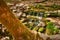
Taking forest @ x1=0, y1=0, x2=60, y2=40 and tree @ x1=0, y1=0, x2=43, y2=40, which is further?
forest @ x1=0, y1=0, x2=60, y2=40

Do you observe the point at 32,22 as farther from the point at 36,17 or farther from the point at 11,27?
the point at 11,27

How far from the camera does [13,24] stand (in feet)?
Result: 15.2

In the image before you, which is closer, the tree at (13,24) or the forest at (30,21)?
the tree at (13,24)

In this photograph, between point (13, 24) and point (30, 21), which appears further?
point (30, 21)

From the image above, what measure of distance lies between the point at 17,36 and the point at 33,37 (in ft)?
1.76

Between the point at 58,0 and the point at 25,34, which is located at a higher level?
the point at 25,34

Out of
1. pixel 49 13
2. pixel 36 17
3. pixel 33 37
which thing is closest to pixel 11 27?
pixel 33 37

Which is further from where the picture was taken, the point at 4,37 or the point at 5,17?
the point at 4,37

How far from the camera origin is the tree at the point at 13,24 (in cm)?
442

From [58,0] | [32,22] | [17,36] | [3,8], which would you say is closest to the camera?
[3,8]

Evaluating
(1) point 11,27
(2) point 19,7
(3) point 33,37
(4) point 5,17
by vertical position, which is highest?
(4) point 5,17

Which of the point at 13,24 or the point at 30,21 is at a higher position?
the point at 13,24

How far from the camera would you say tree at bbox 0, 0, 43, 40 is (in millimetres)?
4418

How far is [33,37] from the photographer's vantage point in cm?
520
